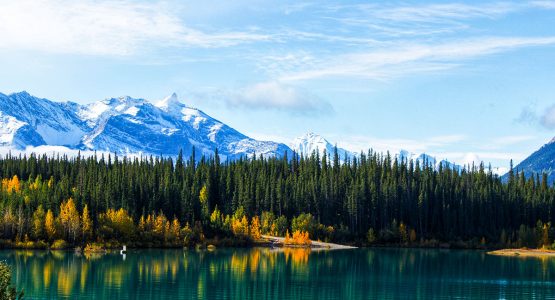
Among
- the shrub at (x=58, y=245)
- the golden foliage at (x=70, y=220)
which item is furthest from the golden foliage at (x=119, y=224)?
the shrub at (x=58, y=245)

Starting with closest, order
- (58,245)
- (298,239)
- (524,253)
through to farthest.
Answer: (58,245) < (524,253) < (298,239)

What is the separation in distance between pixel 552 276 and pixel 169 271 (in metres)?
56.3

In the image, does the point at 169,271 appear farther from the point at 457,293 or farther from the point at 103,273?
the point at 457,293

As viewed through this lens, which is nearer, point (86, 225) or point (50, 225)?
point (50, 225)

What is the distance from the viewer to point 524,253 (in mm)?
187500

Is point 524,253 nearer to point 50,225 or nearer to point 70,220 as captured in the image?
point 70,220

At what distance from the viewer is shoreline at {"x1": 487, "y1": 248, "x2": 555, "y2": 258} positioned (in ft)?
603

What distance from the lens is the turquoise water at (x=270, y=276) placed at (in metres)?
96.8

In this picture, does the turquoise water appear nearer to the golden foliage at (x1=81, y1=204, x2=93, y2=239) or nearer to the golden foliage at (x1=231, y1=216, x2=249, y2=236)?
the golden foliage at (x1=81, y1=204, x2=93, y2=239)

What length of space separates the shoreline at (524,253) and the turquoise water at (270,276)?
65.9 feet

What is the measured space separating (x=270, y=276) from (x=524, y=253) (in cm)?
9260

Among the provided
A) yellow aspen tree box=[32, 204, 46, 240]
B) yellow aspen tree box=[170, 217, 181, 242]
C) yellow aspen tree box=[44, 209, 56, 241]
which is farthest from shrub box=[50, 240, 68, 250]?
yellow aspen tree box=[170, 217, 181, 242]

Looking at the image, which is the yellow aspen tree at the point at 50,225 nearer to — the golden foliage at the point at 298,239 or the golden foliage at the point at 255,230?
the golden foliage at the point at 255,230

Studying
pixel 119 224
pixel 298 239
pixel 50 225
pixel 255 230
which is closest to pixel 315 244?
pixel 298 239
